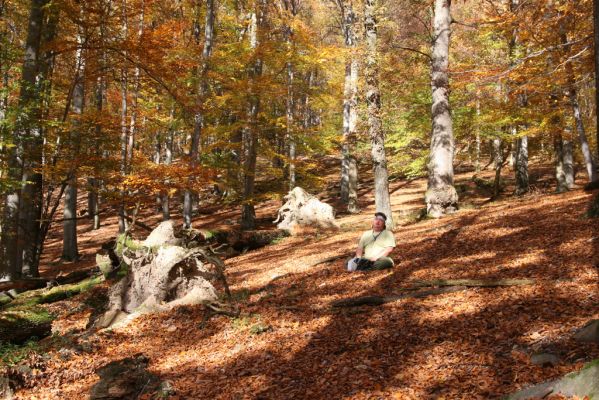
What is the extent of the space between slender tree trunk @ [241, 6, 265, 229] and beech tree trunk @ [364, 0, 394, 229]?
5.77m

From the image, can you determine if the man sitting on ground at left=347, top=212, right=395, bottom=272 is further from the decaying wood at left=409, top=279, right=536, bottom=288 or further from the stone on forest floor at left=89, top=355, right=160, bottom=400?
the stone on forest floor at left=89, top=355, right=160, bottom=400

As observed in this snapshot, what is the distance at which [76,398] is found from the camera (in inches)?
188

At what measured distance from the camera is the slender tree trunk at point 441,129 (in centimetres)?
1284

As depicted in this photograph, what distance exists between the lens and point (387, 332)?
16.3ft

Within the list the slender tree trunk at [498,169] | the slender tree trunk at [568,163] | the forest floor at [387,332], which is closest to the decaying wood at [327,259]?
the forest floor at [387,332]

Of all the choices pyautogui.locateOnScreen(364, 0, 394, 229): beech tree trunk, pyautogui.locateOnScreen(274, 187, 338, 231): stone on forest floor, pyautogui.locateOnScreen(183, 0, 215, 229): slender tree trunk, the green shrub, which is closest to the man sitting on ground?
the green shrub

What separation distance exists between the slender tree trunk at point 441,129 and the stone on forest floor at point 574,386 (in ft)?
34.4

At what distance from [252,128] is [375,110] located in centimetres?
692

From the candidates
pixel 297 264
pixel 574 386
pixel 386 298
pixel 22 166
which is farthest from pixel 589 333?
pixel 22 166

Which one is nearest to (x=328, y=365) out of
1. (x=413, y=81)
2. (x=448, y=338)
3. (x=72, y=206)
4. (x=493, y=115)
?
(x=448, y=338)

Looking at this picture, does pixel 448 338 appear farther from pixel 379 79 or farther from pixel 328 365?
pixel 379 79

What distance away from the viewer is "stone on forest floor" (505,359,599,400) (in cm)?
260

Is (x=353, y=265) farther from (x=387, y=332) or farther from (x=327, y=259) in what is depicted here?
(x=387, y=332)

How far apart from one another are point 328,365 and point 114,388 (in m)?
2.42
